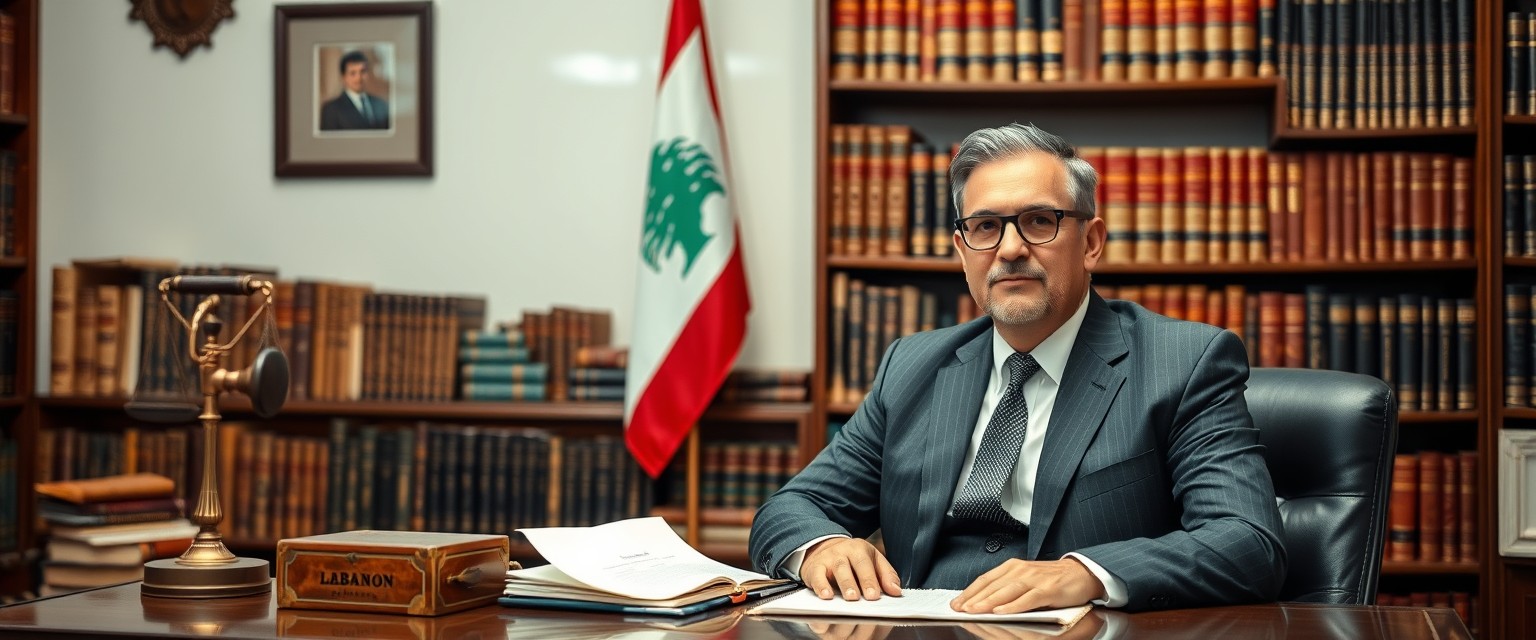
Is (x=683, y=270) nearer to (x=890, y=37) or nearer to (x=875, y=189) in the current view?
(x=875, y=189)

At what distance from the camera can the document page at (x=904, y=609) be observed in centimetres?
144

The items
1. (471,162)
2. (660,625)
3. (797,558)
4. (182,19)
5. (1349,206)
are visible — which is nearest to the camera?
(660,625)

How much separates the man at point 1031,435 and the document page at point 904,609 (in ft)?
0.17

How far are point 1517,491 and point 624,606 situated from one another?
2.36 m

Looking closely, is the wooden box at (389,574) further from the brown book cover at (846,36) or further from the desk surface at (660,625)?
the brown book cover at (846,36)

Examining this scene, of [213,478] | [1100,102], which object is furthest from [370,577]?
[1100,102]

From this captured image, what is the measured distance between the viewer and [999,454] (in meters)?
1.99

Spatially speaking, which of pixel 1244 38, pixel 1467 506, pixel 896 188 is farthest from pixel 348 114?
pixel 1467 506

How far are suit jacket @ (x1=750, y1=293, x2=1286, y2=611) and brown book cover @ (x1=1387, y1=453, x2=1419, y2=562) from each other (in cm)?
138

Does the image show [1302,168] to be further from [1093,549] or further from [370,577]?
[370,577]

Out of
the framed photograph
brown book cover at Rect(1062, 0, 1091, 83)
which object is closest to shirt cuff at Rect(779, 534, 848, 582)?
brown book cover at Rect(1062, 0, 1091, 83)

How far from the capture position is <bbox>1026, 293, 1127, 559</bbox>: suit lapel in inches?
73.7

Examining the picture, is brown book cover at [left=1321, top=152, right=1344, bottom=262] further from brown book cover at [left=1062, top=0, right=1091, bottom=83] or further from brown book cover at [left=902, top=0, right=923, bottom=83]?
brown book cover at [left=902, top=0, right=923, bottom=83]

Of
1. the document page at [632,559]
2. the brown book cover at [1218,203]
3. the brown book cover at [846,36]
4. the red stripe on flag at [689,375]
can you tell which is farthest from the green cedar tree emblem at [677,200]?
the document page at [632,559]
